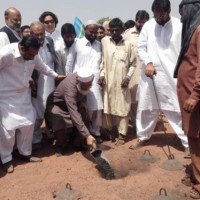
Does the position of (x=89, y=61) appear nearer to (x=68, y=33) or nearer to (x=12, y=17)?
(x=68, y=33)

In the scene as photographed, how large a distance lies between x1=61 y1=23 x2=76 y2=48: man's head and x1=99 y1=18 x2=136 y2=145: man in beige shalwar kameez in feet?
1.94

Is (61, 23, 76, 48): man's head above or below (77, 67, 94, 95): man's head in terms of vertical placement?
above

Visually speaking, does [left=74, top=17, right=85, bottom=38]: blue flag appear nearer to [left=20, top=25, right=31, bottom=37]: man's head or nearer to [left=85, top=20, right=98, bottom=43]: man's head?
[left=20, top=25, right=31, bottom=37]: man's head

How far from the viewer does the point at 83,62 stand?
19.5 feet

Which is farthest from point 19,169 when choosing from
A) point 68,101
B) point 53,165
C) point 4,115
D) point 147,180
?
point 147,180

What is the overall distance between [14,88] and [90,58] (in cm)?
156

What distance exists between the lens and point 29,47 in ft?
15.5

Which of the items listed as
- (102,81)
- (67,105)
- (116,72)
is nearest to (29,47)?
(67,105)

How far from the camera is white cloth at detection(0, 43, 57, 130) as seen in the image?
483cm

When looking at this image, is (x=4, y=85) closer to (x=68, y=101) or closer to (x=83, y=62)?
(x=68, y=101)

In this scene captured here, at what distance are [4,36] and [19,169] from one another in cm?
214

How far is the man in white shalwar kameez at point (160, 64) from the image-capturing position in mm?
5184

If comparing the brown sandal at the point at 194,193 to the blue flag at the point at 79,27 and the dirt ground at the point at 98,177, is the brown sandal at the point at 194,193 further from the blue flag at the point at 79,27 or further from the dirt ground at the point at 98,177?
the blue flag at the point at 79,27

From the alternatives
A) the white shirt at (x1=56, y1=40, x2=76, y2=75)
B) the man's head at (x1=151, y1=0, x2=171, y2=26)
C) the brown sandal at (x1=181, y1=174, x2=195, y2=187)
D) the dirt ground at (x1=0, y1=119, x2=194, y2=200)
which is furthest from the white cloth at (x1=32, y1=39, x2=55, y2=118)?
the brown sandal at (x1=181, y1=174, x2=195, y2=187)
